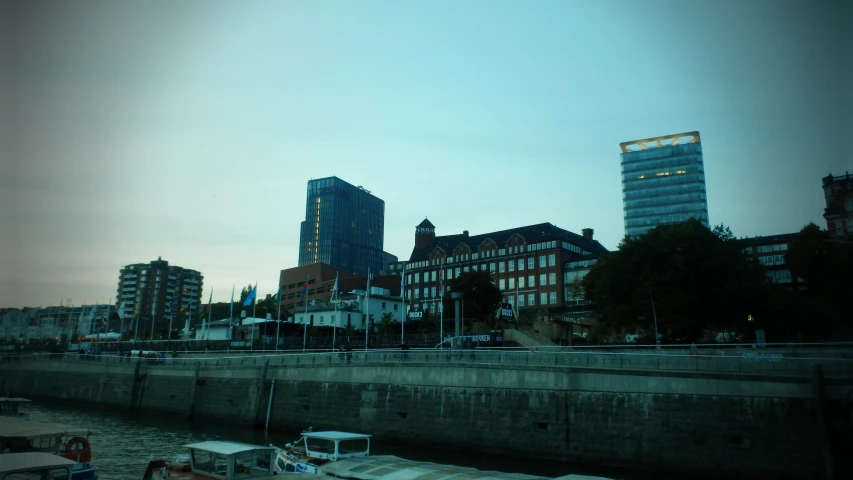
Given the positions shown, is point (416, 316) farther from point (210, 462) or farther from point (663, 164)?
point (663, 164)

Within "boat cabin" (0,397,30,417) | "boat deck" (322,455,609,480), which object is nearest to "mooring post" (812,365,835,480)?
"boat deck" (322,455,609,480)

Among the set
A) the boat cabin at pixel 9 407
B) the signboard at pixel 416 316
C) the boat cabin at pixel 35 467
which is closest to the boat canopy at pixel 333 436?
the boat cabin at pixel 35 467

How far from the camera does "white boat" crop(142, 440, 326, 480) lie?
20344 mm

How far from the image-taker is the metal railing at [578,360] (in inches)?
1148

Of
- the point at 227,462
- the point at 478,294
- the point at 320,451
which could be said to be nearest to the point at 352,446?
the point at 320,451

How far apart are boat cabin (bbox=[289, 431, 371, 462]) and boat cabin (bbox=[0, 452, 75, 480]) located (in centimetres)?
1135

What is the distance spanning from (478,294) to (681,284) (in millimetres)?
35114

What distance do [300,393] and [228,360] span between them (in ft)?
44.6

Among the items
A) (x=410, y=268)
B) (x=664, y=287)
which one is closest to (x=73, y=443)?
(x=664, y=287)

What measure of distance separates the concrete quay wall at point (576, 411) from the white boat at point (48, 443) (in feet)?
64.0

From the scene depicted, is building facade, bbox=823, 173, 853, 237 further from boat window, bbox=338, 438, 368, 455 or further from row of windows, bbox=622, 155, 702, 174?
boat window, bbox=338, 438, 368, 455

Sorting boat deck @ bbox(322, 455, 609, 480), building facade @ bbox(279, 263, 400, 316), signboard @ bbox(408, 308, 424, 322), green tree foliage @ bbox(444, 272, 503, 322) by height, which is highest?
building facade @ bbox(279, 263, 400, 316)

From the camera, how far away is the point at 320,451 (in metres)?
27.2

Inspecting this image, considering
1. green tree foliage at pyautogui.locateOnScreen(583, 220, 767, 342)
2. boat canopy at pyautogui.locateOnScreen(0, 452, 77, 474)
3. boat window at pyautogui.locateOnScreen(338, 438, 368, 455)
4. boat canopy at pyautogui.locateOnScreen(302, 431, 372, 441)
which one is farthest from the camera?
green tree foliage at pyautogui.locateOnScreen(583, 220, 767, 342)
